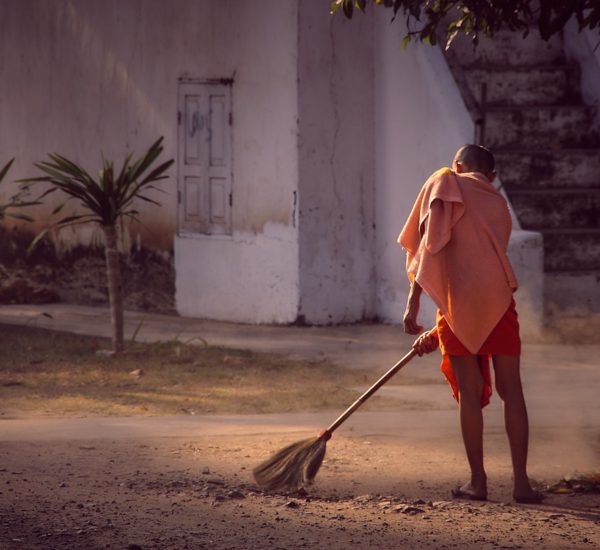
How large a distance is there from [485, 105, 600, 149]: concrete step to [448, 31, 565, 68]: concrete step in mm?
699

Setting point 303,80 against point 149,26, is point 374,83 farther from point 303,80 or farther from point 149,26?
point 149,26

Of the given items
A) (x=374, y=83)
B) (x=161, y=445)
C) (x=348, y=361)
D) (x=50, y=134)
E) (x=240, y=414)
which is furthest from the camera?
(x=50, y=134)

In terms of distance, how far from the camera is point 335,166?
12.4 m

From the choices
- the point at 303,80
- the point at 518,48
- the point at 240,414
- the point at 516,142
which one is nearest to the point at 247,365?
the point at 240,414

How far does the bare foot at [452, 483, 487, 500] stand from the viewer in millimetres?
6051

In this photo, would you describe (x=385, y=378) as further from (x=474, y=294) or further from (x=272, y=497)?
(x=272, y=497)

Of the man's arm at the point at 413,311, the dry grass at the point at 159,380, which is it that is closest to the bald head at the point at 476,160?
the man's arm at the point at 413,311

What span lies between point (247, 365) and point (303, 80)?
2977 mm

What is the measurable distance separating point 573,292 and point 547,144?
1712 mm

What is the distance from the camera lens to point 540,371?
9.70 m

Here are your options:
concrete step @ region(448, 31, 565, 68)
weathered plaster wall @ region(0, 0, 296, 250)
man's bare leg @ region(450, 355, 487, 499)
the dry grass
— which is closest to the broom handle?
man's bare leg @ region(450, 355, 487, 499)

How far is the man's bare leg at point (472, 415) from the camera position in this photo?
6039mm

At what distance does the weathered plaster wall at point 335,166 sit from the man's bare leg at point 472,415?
622cm

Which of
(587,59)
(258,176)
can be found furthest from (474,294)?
(587,59)
